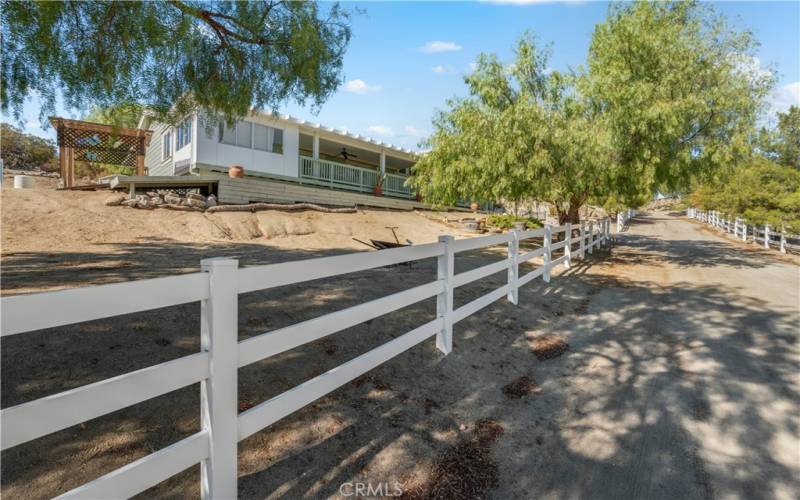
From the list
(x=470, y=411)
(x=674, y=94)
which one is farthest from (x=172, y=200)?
(x=674, y=94)

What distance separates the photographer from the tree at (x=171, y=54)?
4.04m

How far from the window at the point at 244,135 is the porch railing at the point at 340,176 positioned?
8.60 feet

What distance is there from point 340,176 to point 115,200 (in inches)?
408

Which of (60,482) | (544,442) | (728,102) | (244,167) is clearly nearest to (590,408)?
(544,442)

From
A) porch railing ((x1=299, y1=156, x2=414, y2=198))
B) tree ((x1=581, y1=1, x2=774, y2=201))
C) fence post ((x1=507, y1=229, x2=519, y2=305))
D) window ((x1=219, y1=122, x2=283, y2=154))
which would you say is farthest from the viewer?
porch railing ((x1=299, y1=156, x2=414, y2=198))

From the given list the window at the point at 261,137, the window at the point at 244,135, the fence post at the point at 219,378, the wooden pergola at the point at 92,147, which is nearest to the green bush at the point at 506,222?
the window at the point at 261,137

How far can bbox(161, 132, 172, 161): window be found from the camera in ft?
61.5

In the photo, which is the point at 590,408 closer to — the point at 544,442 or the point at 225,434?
the point at 544,442

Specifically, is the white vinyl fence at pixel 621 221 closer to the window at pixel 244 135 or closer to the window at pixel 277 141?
the window at pixel 277 141

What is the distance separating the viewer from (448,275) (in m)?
4.44

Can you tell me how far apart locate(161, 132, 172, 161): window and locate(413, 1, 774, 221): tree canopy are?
13877 millimetres

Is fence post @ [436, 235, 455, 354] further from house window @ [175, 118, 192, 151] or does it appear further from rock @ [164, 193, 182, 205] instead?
house window @ [175, 118, 192, 151]

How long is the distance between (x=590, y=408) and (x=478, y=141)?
934cm

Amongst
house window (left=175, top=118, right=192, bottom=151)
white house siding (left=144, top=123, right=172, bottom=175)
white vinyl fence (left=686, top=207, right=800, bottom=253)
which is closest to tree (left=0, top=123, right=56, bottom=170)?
white house siding (left=144, top=123, right=172, bottom=175)
